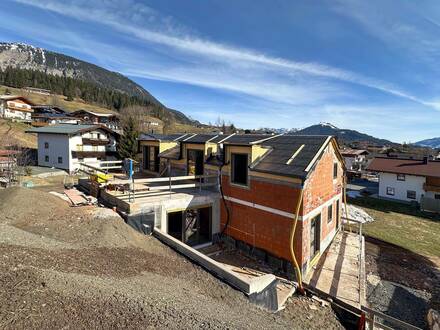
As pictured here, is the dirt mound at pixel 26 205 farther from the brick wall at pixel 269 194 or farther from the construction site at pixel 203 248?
the brick wall at pixel 269 194

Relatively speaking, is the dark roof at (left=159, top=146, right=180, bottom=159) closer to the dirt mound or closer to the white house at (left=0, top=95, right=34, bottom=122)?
the dirt mound

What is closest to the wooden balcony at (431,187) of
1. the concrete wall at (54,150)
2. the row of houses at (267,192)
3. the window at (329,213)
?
the row of houses at (267,192)

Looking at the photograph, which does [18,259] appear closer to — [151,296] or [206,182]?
[151,296]

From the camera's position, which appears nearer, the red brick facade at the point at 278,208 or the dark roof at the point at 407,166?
the red brick facade at the point at 278,208

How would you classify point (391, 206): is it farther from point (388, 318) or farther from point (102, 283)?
point (102, 283)

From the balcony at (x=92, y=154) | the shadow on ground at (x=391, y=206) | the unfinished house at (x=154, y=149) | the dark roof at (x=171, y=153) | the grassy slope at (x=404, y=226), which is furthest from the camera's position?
the balcony at (x=92, y=154)

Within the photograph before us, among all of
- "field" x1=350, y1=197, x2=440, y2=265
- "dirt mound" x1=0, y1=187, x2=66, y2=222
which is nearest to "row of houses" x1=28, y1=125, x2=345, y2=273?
"dirt mound" x1=0, y1=187, x2=66, y2=222

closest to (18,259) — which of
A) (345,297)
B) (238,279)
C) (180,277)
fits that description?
(180,277)

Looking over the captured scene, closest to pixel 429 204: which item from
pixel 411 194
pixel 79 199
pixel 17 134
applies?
pixel 411 194
